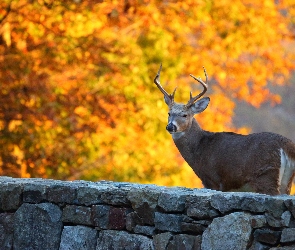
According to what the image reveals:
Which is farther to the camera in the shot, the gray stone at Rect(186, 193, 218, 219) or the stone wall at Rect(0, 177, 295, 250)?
the gray stone at Rect(186, 193, 218, 219)

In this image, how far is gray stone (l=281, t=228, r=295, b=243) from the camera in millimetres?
5270

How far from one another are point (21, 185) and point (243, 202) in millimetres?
1939

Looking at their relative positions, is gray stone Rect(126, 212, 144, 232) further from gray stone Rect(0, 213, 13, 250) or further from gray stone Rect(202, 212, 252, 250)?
gray stone Rect(0, 213, 13, 250)

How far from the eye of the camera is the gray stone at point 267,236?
5332mm

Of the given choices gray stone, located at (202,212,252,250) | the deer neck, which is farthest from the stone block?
the deer neck

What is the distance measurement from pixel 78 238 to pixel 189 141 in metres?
3.13

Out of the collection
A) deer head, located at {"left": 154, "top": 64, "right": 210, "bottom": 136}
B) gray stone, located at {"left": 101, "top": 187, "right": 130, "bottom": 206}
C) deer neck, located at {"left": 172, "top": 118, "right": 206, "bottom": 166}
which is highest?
deer head, located at {"left": 154, "top": 64, "right": 210, "bottom": 136}

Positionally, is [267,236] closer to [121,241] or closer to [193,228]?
[193,228]

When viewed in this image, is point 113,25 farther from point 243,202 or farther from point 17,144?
point 243,202

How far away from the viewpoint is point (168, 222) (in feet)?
19.1

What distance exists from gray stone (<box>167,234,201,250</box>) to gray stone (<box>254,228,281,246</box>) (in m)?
0.44

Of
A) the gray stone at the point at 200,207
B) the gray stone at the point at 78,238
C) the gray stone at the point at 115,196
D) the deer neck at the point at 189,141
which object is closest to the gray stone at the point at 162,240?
the gray stone at the point at 200,207

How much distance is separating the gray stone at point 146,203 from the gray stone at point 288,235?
3.30 ft

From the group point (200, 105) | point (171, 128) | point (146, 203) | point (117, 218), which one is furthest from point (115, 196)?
point (200, 105)
